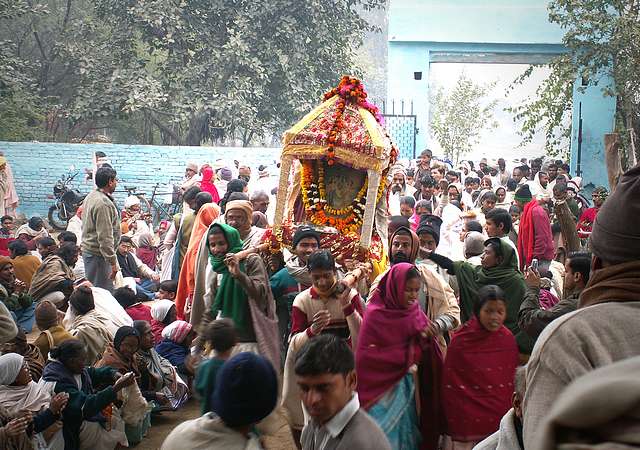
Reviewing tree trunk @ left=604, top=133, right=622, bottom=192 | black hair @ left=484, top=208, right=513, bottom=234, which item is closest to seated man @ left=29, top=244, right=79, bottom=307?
black hair @ left=484, top=208, right=513, bottom=234

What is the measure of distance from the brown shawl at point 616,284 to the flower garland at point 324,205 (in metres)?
6.73

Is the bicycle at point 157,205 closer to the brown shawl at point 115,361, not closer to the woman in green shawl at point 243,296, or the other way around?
the brown shawl at point 115,361

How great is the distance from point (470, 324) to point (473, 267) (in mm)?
872

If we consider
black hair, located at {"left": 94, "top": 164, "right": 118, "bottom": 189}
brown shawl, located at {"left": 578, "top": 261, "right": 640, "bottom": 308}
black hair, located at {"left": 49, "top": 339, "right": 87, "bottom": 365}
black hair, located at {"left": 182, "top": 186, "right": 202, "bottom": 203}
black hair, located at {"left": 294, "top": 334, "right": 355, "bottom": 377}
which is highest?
brown shawl, located at {"left": 578, "top": 261, "right": 640, "bottom": 308}

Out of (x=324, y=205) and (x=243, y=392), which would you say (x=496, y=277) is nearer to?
(x=324, y=205)

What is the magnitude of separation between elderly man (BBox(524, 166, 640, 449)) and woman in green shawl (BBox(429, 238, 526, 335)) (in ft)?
13.7

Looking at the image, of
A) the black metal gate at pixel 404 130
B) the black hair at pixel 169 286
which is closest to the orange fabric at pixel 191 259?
the black hair at pixel 169 286

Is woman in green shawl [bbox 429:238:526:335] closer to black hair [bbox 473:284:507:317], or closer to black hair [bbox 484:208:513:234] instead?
black hair [bbox 473:284:507:317]

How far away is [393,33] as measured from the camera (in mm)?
21969

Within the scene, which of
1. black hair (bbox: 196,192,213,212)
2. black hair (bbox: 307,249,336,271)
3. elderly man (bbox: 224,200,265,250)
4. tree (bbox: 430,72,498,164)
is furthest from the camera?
tree (bbox: 430,72,498,164)

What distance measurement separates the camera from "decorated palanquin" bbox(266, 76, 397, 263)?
8625mm

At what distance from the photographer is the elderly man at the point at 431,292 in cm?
573

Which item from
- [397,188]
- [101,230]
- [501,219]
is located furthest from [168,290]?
[397,188]

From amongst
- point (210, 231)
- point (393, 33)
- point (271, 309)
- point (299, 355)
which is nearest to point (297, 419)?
A: point (271, 309)
